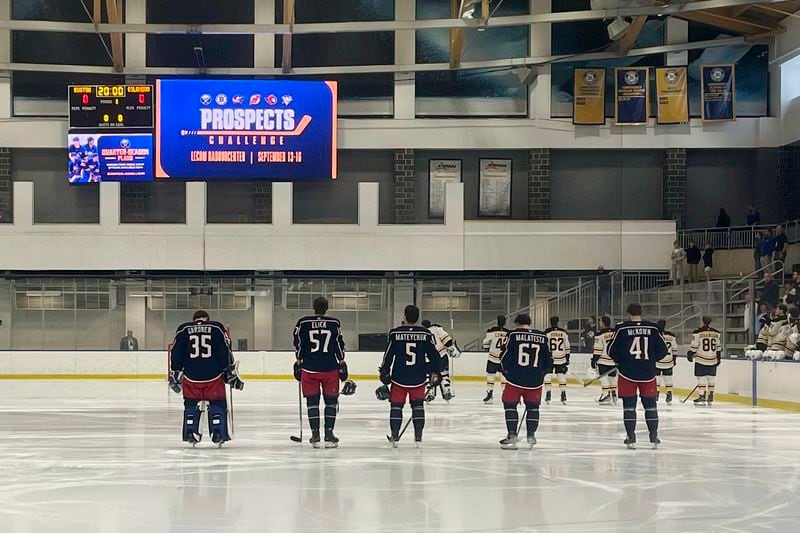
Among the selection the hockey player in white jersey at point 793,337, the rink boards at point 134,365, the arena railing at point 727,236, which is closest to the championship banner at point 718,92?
the arena railing at point 727,236

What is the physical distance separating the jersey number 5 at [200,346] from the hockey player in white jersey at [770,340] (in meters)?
10.4

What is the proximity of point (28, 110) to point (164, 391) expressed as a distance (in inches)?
471

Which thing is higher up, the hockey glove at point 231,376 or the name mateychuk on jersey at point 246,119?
the name mateychuk on jersey at point 246,119

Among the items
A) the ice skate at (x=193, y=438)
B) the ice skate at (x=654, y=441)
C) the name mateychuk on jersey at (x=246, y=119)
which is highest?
the name mateychuk on jersey at (x=246, y=119)

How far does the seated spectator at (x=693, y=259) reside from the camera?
2812 cm

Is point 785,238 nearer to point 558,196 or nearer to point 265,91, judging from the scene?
point 558,196

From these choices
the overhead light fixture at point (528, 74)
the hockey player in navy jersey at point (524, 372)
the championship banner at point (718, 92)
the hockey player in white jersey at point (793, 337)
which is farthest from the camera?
the overhead light fixture at point (528, 74)

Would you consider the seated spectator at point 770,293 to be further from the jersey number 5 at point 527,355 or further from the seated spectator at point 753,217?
the jersey number 5 at point 527,355

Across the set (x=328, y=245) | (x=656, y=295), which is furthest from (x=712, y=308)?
(x=328, y=245)

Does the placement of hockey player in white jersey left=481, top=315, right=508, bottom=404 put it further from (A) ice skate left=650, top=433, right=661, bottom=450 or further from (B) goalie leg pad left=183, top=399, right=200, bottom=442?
(B) goalie leg pad left=183, top=399, right=200, bottom=442

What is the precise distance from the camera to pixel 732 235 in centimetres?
2895

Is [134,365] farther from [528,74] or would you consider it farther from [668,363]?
[668,363]

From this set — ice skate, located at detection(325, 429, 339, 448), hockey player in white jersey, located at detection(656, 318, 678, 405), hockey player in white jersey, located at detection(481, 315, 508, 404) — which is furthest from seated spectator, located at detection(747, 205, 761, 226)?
ice skate, located at detection(325, 429, 339, 448)

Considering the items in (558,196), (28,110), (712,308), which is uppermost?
(28,110)
